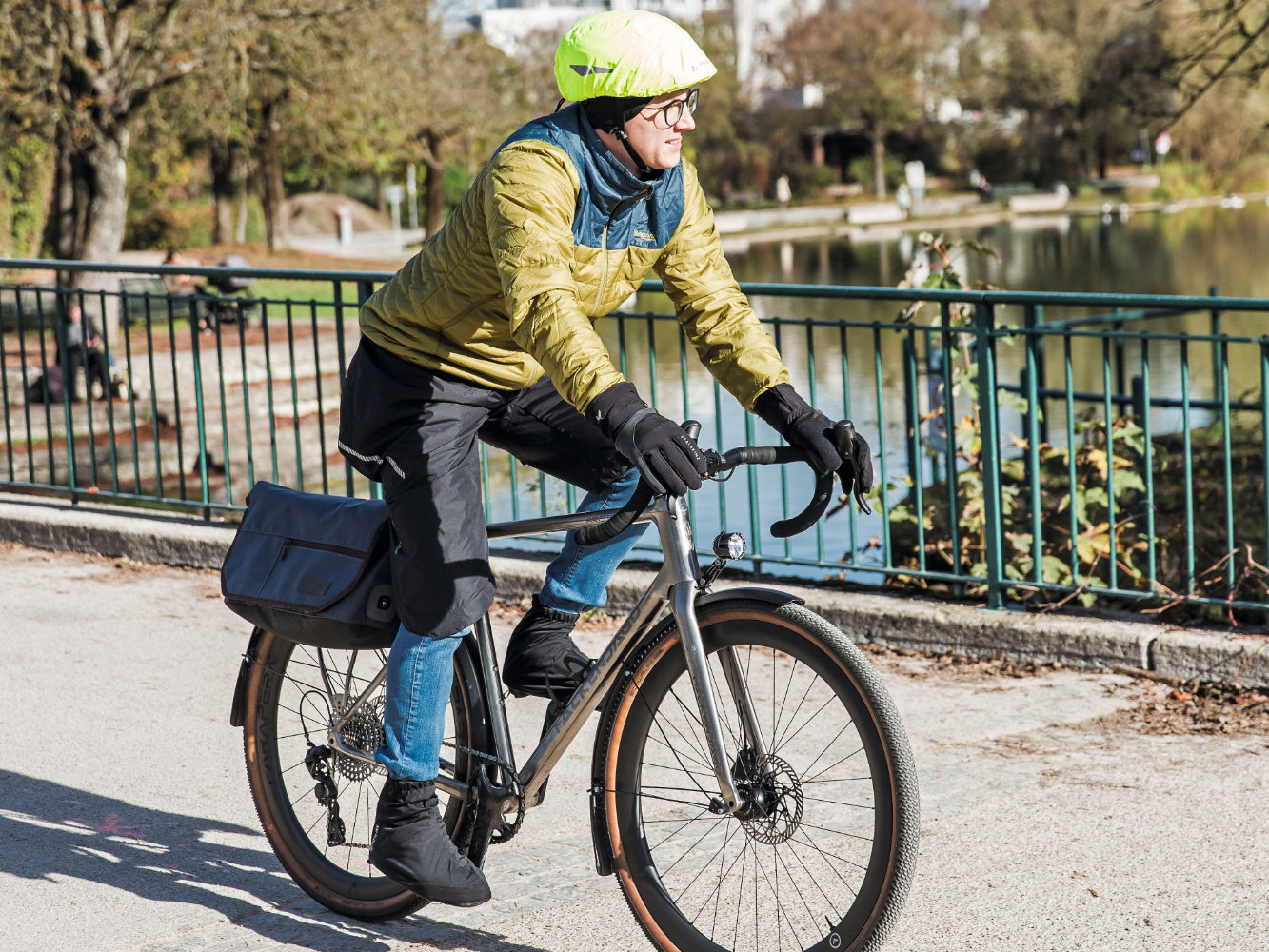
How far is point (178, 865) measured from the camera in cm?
370

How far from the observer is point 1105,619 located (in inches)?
213

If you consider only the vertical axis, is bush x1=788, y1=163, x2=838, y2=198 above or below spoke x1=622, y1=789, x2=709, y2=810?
above

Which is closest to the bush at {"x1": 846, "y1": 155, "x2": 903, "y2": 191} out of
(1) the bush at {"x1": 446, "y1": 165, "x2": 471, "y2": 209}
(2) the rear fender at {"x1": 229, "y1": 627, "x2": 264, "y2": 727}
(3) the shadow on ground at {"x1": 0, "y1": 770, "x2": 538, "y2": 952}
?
(1) the bush at {"x1": 446, "y1": 165, "x2": 471, "y2": 209}

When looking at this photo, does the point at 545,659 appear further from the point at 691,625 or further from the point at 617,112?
the point at 617,112

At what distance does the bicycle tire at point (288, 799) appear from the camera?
3.23 m

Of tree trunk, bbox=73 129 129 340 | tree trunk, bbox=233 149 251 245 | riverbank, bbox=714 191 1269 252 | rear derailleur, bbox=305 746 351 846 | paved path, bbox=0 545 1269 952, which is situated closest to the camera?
paved path, bbox=0 545 1269 952

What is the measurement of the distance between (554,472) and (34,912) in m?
1.52

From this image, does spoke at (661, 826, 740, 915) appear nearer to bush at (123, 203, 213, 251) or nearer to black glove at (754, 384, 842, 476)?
black glove at (754, 384, 842, 476)

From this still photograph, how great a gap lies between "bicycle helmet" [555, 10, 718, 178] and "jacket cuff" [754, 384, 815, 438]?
20.9 inches

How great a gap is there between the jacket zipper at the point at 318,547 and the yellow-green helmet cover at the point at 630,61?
3.42 ft

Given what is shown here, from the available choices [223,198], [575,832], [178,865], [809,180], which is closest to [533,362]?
[575,832]

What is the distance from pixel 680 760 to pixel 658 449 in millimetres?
900

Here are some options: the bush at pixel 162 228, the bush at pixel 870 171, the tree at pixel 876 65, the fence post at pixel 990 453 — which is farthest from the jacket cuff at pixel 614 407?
the bush at pixel 870 171

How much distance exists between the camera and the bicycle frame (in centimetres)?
284
